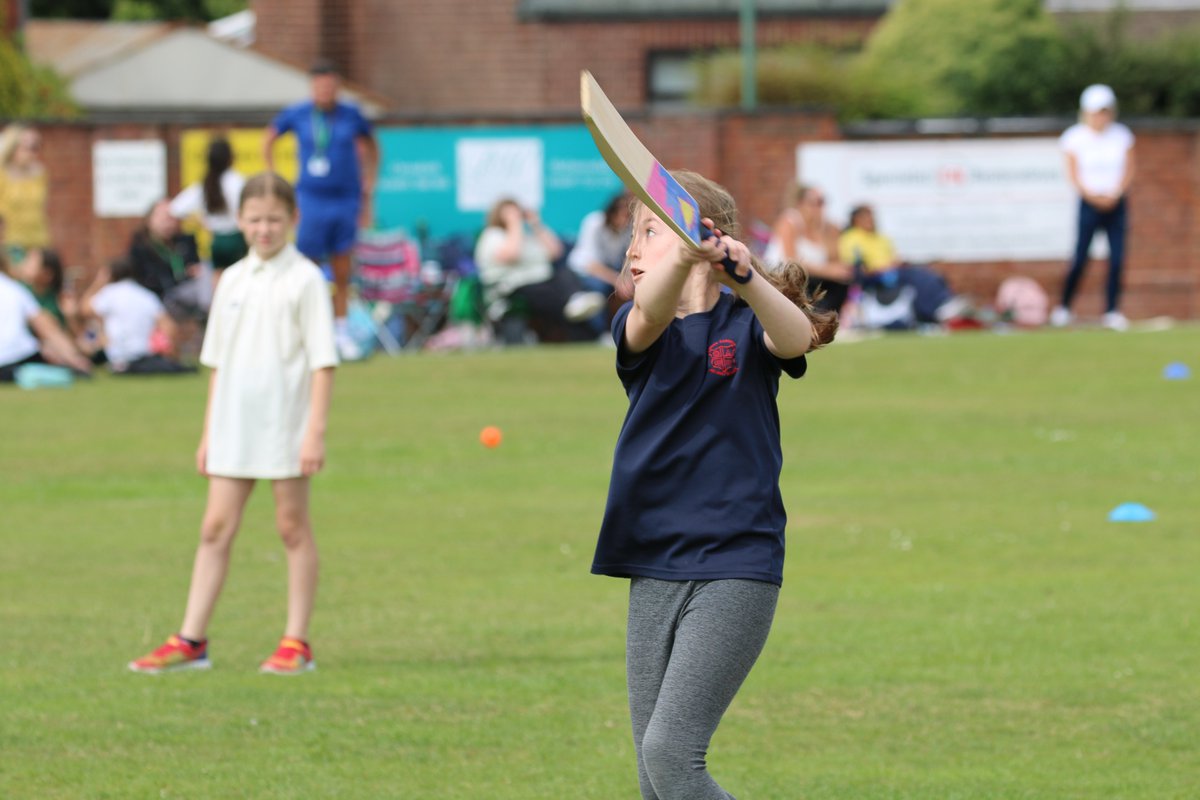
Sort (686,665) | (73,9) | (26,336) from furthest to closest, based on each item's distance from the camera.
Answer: (73,9) < (26,336) < (686,665)

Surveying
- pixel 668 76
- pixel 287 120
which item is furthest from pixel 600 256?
pixel 668 76

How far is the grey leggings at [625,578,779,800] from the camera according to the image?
4.61 m

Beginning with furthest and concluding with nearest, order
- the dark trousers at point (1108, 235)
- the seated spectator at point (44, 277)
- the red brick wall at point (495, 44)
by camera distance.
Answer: the red brick wall at point (495, 44), the dark trousers at point (1108, 235), the seated spectator at point (44, 277)

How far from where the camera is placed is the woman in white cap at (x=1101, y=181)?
70.7ft

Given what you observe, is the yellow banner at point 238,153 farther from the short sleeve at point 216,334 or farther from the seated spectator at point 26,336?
the short sleeve at point 216,334

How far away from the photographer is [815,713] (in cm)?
720

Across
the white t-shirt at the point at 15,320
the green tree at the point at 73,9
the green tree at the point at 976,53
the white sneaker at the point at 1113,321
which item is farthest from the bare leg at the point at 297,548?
the green tree at the point at 73,9

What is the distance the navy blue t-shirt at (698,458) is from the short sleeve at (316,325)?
3045mm

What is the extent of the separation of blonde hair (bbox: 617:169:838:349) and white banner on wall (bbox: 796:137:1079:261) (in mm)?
19873

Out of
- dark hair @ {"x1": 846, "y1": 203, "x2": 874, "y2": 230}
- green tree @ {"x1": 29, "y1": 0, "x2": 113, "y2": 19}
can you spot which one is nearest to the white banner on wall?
dark hair @ {"x1": 846, "y1": 203, "x2": 874, "y2": 230}

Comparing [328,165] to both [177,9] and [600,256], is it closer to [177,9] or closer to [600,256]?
[600,256]

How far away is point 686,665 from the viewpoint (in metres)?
4.66

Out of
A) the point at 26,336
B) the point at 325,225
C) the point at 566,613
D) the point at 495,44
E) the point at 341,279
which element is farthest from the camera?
the point at 495,44

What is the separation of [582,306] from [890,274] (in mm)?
3451
